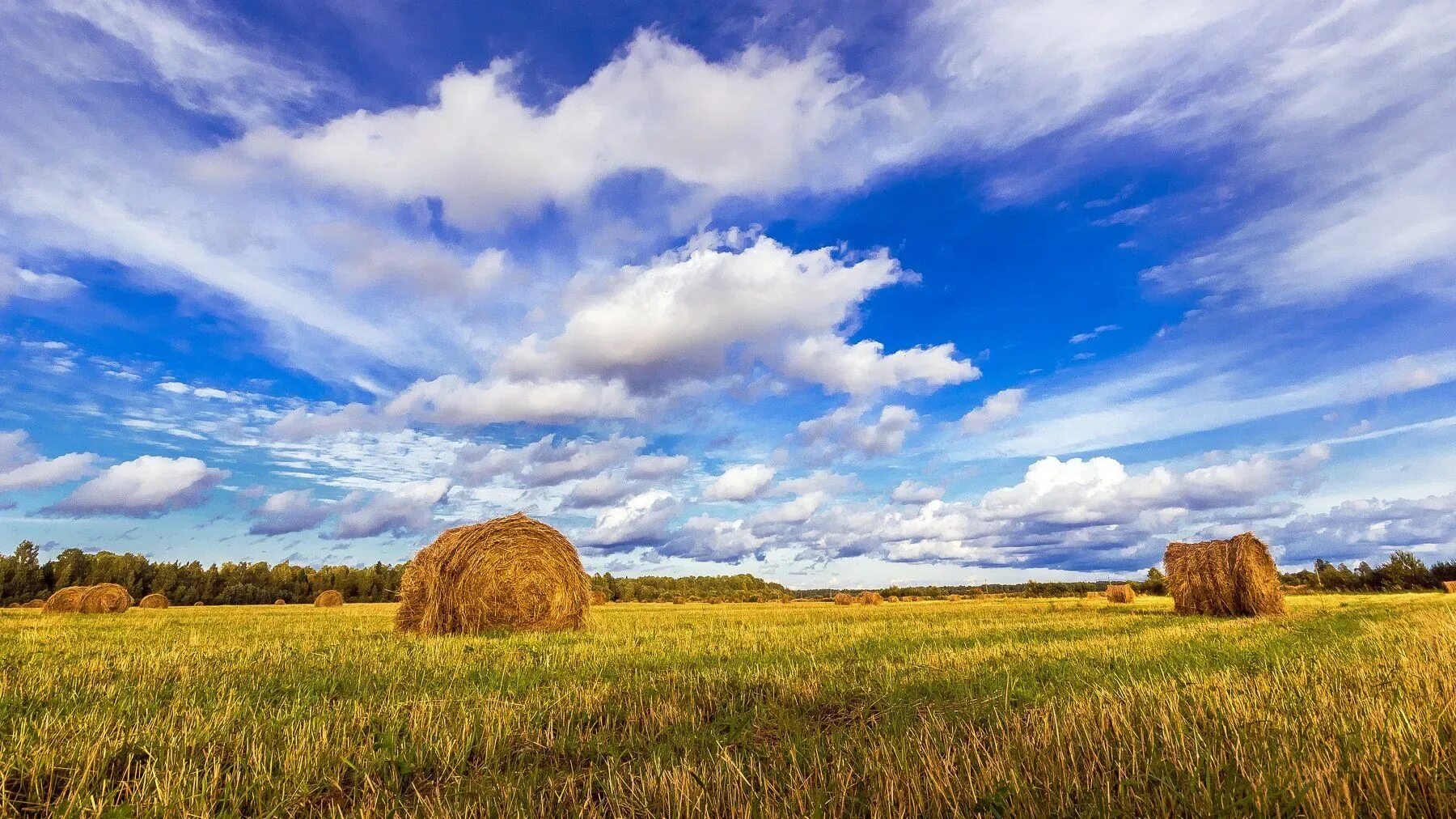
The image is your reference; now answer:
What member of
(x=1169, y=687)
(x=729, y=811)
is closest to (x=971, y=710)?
(x=1169, y=687)

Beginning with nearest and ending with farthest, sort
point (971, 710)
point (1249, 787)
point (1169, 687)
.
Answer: point (1249, 787) → point (971, 710) → point (1169, 687)

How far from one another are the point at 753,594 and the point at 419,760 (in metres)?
73.1

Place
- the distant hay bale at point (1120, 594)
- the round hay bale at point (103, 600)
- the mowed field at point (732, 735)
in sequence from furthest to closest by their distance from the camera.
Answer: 1. the distant hay bale at point (1120, 594)
2. the round hay bale at point (103, 600)
3. the mowed field at point (732, 735)

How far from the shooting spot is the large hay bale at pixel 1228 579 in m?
20.8

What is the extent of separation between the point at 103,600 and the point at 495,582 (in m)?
22.3

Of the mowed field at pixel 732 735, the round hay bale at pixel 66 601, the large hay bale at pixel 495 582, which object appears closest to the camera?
the mowed field at pixel 732 735

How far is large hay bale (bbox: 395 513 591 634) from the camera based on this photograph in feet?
47.9

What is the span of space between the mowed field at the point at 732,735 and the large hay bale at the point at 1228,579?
1544cm

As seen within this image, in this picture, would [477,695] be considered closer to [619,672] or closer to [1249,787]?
[619,672]

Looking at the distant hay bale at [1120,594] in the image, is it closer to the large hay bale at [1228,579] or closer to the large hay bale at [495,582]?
the large hay bale at [1228,579]

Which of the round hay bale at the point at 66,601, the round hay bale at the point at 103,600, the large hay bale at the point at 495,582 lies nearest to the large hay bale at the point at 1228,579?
the large hay bale at the point at 495,582

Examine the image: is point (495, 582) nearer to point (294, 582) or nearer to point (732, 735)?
point (732, 735)

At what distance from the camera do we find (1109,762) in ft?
9.91

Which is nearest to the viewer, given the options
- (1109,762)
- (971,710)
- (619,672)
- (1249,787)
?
(1249,787)
